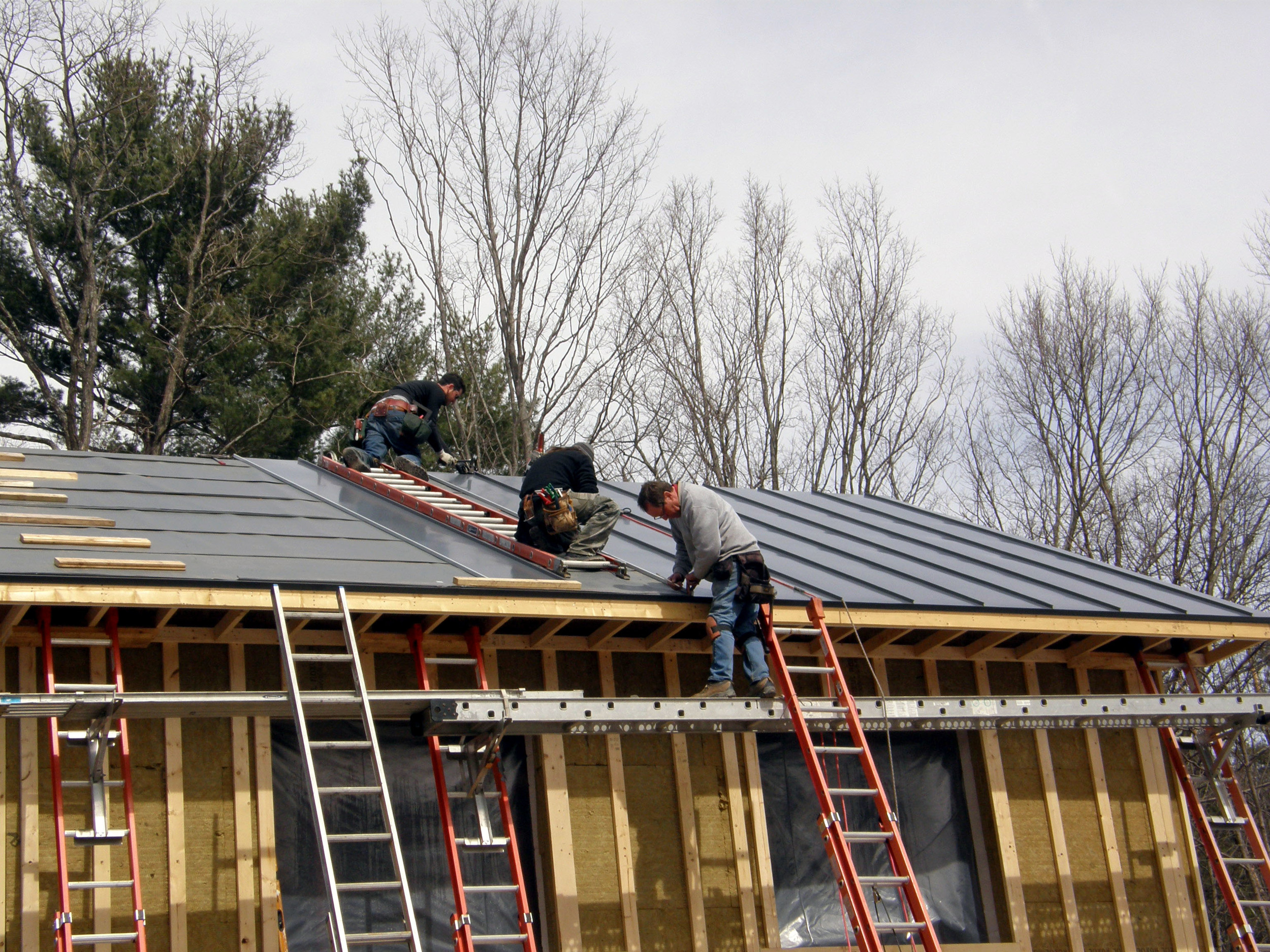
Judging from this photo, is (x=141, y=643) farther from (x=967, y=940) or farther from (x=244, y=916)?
(x=967, y=940)

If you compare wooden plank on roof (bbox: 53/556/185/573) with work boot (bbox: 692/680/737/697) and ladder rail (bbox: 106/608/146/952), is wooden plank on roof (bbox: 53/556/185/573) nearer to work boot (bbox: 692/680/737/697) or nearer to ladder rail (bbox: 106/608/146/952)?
ladder rail (bbox: 106/608/146/952)

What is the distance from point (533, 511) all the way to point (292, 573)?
92.8 inches

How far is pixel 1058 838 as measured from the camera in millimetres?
10203

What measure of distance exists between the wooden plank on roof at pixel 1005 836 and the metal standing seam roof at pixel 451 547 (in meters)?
1.25

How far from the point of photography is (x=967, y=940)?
9.76 m

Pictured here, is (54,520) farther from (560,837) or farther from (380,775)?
(560,837)

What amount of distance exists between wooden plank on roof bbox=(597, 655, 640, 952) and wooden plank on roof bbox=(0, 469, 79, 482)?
13.3 feet

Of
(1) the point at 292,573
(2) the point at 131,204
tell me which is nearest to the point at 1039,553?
(1) the point at 292,573

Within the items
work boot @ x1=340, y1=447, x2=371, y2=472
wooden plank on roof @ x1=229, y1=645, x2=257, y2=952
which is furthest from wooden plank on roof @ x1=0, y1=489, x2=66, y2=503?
work boot @ x1=340, y1=447, x2=371, y2=472

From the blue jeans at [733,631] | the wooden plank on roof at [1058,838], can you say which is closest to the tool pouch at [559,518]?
the blue jeans at [733,631]

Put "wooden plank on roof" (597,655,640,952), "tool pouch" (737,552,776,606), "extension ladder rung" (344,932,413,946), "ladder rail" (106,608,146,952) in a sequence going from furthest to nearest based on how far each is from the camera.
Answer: "wooden plank on roof" (597,655,640,952)
"tool pouch" (737,552,776,606)
"ladder rail" (106,608,146,952)
"extension ladder rung" (344,932,413,946)

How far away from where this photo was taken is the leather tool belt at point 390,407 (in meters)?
12.6

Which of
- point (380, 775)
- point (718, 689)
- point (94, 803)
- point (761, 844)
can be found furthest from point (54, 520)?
point (761, 844)

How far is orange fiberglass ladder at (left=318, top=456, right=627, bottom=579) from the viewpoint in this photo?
352 inches
